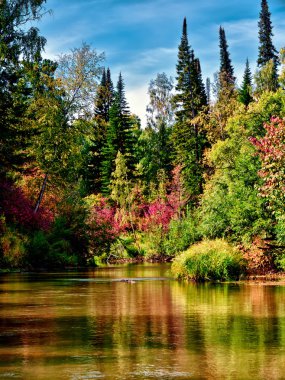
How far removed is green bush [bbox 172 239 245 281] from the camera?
2406 centimetres

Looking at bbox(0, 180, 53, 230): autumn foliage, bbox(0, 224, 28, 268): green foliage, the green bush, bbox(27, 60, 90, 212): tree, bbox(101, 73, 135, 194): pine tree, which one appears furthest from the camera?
bbox(101, 73, 135, 194): pine tree

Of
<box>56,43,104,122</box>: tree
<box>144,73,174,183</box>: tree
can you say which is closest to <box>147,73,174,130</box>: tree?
<box>144,73,174,183</box>: tree

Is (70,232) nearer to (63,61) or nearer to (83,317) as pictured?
(63,61)

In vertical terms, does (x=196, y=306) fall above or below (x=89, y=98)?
below

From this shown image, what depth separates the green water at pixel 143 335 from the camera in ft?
25.8

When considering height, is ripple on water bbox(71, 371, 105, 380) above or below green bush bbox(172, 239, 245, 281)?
below

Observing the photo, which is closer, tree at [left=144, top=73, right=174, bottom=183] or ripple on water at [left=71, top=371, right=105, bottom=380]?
ripple on water at [left=71, top=371, right=105, bottom=380]

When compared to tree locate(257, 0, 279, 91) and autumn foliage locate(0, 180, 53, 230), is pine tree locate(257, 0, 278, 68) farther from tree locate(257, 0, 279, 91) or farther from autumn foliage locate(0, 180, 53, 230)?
autumn foliage locate(0, 180, 53, 230)

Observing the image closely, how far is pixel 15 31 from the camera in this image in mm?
32312

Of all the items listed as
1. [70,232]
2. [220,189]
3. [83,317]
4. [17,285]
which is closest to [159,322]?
[83,317]

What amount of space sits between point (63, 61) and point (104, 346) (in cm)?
3444

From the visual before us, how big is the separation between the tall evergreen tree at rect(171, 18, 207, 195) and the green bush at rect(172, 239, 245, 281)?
3252 centimetres

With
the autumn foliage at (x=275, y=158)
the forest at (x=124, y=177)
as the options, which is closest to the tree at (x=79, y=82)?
the forest at (x=124, y=177)

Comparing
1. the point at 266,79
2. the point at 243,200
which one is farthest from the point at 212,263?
the point at 266,79
